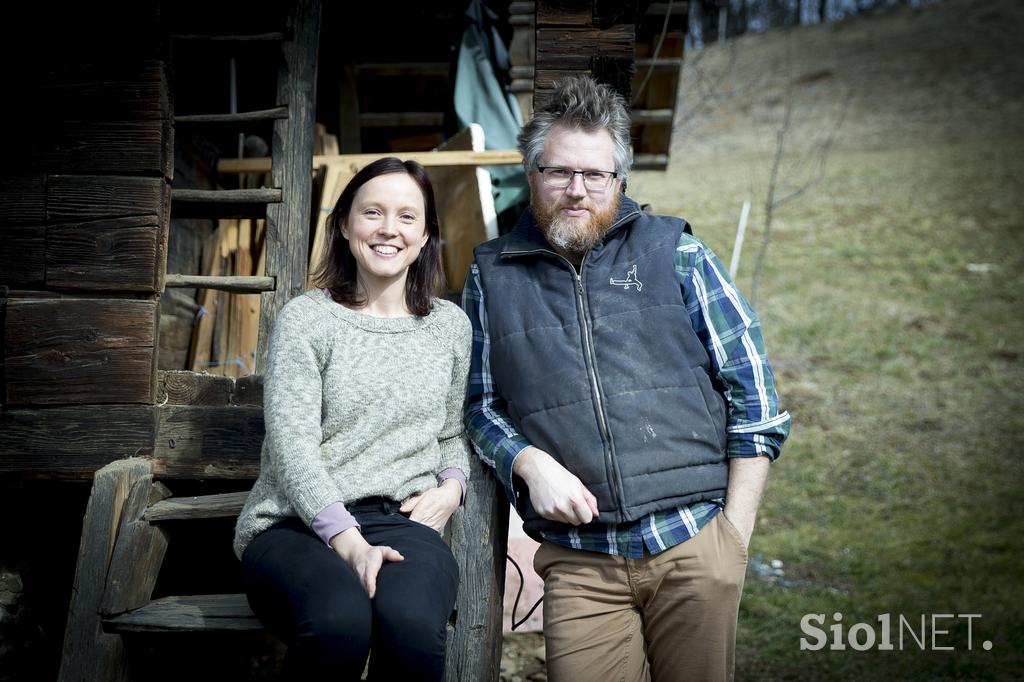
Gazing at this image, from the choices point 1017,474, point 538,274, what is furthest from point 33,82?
point 1017,474

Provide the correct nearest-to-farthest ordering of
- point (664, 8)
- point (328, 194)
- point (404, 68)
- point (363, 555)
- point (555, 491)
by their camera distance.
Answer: point (363, 555) → point (555, 491) → point (328, 194) → point (664, 8) → point (404, 68)

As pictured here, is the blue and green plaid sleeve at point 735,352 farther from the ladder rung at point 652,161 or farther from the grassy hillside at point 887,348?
the ladder rung at point 652,161

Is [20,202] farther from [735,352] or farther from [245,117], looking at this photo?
[735,352]

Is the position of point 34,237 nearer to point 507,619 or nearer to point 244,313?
point 244,313

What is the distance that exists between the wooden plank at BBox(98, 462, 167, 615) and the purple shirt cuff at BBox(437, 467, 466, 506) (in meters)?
1.11

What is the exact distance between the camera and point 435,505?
7.84 ft

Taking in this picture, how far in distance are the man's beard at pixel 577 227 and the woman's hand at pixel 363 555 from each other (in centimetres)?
104

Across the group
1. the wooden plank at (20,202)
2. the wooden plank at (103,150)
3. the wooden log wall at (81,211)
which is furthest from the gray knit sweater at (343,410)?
the wooden plank at (20,202)

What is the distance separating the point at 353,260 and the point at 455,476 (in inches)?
29.4

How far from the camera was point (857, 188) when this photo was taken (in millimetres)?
17422

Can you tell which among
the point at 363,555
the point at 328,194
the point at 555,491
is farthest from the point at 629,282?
the point at 328,194

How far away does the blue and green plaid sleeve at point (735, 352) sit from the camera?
2404 mm

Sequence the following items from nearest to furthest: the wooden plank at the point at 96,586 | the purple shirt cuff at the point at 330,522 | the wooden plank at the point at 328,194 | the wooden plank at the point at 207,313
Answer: the purple shirt cuff at the point at 330,522, the wooden plank at the point at 96,586, the wooden plank at the point at 328,194, the wooden plank at the point at 207,313

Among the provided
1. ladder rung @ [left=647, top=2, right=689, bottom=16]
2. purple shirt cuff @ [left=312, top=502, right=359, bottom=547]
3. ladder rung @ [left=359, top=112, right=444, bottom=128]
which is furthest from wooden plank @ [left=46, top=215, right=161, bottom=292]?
ladder rung @ [left=647, top=2, right=689, bottom=16]
